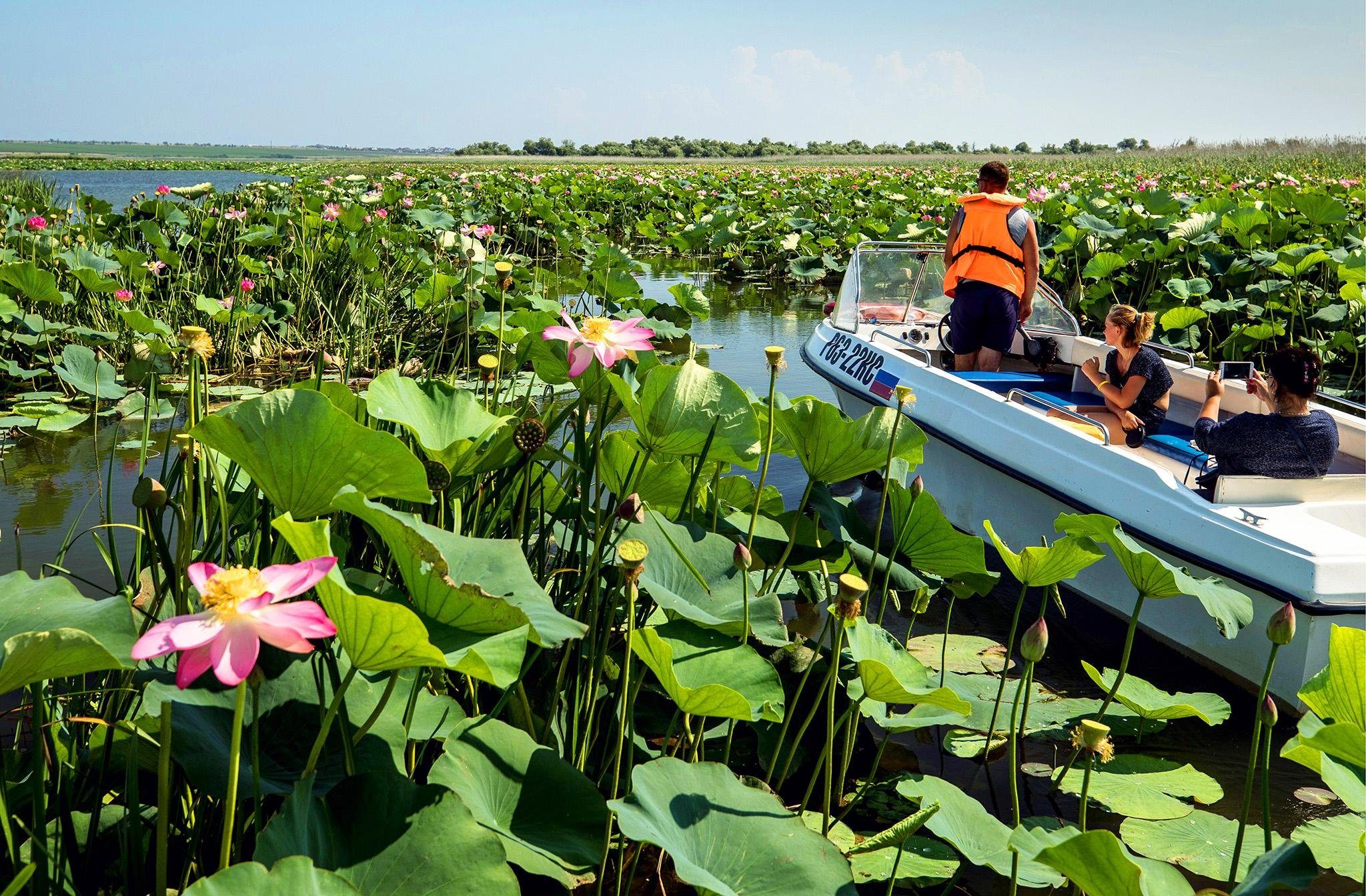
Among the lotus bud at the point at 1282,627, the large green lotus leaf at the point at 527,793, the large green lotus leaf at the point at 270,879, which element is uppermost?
the lotus bud at the point at 1282,627

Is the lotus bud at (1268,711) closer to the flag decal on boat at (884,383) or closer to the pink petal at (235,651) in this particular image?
the pink petal at (235,651)

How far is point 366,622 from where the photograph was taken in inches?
38.7

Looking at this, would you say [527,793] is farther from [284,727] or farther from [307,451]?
[307,451]

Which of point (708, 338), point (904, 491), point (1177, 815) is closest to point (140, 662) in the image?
point (904, 491)

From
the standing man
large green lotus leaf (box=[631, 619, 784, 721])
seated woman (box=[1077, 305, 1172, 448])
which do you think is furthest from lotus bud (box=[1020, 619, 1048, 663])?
the standing man

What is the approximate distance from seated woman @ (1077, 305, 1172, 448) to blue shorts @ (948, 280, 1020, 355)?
0.89 meters

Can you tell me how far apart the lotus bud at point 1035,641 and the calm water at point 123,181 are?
54.4 ft

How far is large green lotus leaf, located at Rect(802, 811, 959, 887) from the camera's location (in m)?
1.81

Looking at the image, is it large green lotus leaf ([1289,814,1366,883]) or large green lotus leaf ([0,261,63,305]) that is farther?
large green lotus leaf ([0,261,63,305])

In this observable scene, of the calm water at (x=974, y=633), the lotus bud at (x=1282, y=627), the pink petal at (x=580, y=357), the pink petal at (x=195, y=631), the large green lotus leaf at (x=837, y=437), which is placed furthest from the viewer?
the calm water at (x=974, y=633)

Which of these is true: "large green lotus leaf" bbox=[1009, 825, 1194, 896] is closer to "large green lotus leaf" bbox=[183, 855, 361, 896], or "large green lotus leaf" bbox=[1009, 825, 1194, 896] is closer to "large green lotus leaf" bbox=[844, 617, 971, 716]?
"large green lotus leaf" bbox=[844, 617, 971, 716]

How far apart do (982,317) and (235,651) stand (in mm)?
4181

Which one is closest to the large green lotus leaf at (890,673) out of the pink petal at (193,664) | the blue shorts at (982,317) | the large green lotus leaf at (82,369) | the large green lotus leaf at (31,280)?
the pink petal at (193,664)

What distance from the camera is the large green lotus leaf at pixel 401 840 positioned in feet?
3.73
